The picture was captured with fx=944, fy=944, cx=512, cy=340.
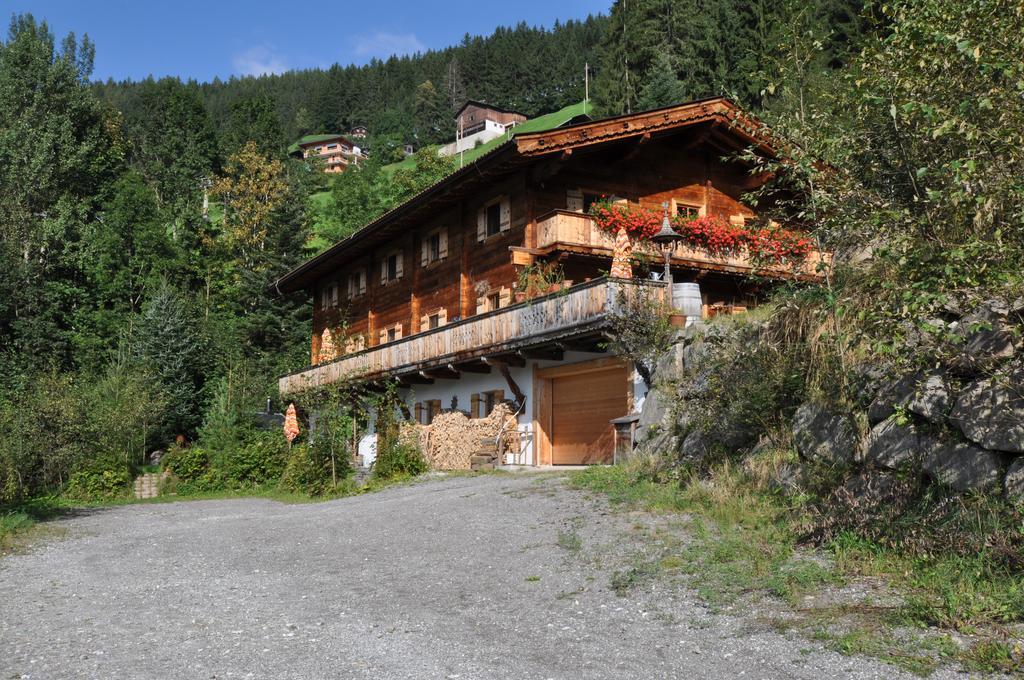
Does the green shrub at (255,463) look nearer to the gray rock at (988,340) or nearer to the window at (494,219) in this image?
the window at (494,219)

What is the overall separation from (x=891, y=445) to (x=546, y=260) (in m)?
15.3

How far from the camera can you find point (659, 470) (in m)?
Result: 14.0

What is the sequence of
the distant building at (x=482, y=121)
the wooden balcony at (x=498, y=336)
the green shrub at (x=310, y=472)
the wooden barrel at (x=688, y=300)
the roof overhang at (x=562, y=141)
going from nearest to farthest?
the wooden barrel at (x=688, y=300) < the wooden balcony at (x=498, y=336) < the green shrub at (x=310, y=472) < the roof overhang at (x=562, y=141) < the distant building at (x=482, y=121)

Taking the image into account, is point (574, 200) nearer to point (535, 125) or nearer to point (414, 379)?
point (414, 379)

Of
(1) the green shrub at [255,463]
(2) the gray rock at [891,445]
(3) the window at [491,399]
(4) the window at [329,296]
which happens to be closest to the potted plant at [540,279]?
(3) the window at [491,399]

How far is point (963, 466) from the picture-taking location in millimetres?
8773

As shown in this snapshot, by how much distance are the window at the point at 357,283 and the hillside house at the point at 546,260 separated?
450 cm

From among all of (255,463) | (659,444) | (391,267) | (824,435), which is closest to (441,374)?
(255,463)

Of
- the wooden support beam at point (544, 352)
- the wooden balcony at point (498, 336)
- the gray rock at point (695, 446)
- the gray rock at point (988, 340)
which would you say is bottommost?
the gray rock at point (695, 446)

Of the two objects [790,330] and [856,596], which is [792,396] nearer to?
[790,330]

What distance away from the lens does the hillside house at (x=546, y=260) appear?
21.6 m

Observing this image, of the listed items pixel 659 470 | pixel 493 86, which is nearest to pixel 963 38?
pixel 659 470

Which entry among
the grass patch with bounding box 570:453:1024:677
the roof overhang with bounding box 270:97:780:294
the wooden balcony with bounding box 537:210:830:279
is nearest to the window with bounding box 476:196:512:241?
the roof overhang with bounding box 270:97:780:294

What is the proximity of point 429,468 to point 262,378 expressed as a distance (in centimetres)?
2166
